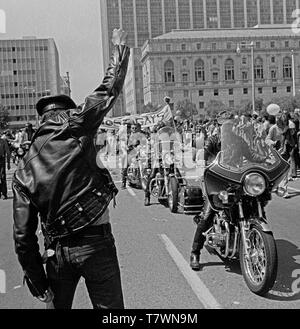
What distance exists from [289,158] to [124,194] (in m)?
4.62

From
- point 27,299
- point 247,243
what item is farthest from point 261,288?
point 27,299

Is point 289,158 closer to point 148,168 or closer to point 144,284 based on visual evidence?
point 148,168

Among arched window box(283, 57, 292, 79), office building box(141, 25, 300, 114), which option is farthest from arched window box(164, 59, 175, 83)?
arched window box(283, 57, 292, 79)

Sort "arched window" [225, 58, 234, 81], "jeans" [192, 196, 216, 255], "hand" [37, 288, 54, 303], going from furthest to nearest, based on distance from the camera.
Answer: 1. "arched window" [225, 58, 234, 81]
2. "jeans" [192, 196, 216, 255]
3. "hand" [37, 288, 54, 303]

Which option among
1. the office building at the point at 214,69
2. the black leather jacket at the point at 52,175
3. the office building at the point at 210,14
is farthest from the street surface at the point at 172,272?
the office building at the point at 214,69

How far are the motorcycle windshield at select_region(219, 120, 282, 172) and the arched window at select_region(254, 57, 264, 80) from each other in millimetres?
112367

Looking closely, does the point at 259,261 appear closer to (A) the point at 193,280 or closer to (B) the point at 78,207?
(A) the point at 193,280

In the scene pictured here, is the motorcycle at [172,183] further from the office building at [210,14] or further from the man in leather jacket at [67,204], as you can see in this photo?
the office building at [210,14]

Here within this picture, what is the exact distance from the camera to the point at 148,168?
11.2 metres

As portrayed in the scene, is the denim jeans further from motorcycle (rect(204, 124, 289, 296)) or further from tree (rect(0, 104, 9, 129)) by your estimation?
tree (rect(0, 104, 9, 129))

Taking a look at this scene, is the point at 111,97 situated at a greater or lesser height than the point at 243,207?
greater

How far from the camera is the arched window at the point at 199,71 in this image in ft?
394

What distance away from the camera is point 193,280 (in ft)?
16.1

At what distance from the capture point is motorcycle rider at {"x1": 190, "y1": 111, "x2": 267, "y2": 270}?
16.1ft
